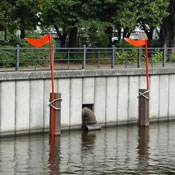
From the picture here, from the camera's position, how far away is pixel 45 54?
1000 inches

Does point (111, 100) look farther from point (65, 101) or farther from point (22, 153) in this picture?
point (22, 153)

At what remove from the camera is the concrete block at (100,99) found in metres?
24.2

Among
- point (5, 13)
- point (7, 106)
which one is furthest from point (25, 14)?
point (7, 106)

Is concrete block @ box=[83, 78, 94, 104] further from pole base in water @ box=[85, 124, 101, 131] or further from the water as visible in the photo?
the water

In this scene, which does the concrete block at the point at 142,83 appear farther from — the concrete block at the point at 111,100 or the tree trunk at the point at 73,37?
the tree trunk at the point at 73,37

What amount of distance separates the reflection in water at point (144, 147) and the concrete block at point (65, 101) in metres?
2.79

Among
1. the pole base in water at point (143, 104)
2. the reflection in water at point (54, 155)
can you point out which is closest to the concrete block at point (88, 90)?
the pole base in water at point (143, 104)

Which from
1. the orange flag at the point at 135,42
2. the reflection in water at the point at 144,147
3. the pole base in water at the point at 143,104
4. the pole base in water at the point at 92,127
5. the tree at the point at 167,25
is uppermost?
the tree at the point at 167,25

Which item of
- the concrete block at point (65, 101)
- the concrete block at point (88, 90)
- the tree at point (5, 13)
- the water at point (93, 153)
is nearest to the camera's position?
the water at point (93, 153)

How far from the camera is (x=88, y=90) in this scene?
78.4 feet

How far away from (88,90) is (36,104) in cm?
248

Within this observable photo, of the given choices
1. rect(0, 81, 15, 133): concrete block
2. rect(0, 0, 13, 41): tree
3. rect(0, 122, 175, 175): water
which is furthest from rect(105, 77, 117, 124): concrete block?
rect(0, 0, 13, 41): tree

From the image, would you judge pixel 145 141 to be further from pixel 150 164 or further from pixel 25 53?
pixel 25 53

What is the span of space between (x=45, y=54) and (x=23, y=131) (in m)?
4.47
